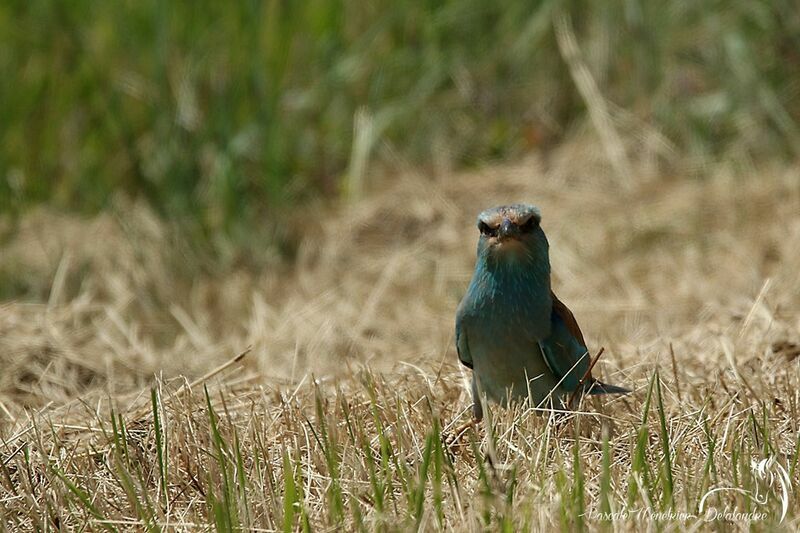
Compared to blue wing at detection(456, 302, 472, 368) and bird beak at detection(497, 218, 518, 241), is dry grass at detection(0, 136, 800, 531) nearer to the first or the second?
blue wing at detection(456, 302, 472, 368)

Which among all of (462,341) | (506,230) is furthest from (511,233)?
(462,341)

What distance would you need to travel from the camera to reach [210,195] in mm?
6953

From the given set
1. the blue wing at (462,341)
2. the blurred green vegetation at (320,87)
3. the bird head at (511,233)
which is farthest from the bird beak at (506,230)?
the blurred green vegetation at (320,87)

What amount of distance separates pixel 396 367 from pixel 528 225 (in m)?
0.92

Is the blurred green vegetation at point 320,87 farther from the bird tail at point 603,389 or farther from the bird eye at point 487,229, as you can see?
the bird tail at point 603,389

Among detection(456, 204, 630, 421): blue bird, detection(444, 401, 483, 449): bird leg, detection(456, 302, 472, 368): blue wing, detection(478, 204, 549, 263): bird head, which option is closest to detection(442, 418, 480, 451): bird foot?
detection(444, 401, 483, 449): bird leg

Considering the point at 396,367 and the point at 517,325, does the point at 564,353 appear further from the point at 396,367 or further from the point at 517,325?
the point at 396,367

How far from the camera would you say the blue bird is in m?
3.51

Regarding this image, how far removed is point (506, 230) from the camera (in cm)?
345

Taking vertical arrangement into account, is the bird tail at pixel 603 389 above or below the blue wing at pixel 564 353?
below

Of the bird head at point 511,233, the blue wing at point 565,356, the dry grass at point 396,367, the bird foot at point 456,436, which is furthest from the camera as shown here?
the blue wing at point 565,356

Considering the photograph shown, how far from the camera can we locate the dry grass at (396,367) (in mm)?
2949

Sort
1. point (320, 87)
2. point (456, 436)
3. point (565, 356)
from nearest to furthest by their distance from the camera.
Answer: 1. point (456, 436)
2. point (565, 356)
3. point (320, 87)

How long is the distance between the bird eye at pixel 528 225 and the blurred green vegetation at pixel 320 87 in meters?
3.55
